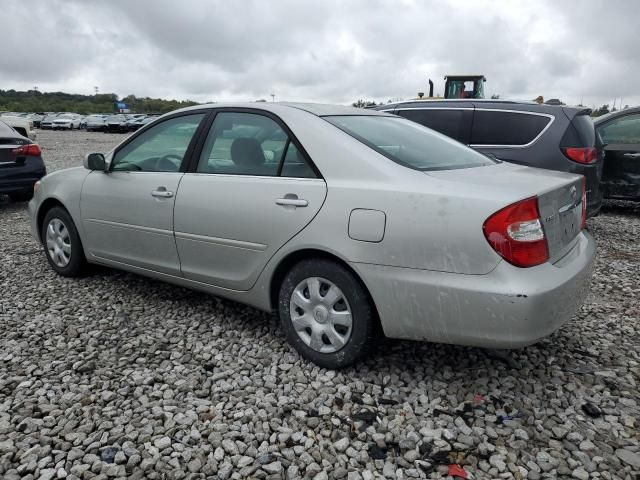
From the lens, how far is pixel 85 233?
4.29 metres

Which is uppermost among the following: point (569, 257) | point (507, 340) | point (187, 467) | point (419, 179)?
point (419, 179)

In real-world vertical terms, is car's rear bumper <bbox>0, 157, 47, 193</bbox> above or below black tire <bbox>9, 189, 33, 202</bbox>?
above

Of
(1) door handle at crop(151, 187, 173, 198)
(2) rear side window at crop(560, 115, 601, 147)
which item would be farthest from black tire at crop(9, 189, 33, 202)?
(2) rear side window at crop(560, 115, 601, 147)

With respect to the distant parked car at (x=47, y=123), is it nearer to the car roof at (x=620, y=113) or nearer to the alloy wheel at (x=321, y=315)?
the car roof at (x=620, y=113)

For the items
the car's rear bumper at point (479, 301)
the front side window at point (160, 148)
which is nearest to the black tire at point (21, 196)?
the front side window at point (160, 148)

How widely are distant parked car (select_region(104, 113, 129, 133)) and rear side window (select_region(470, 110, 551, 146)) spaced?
3879 centimetres

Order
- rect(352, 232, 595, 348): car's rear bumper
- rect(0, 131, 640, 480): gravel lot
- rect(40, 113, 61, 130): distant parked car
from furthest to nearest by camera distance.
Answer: rect(40, 113, 61, 130): distant parked car < rect(352, 232, 595, 348): car's rear bumper < rect(0, 131, 640, 480): gravel lot

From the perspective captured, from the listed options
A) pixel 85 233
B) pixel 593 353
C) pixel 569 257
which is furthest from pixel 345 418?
pixel 85 233

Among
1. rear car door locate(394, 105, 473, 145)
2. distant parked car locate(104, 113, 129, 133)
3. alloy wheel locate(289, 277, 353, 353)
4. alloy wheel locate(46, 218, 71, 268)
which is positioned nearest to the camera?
alloy wheel locate(289, 277, 353, 353)

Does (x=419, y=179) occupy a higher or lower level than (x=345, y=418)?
higher

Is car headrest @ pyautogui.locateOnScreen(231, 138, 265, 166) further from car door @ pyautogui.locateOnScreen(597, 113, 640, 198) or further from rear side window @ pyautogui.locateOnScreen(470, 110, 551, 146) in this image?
car door @ pyautogui.locateOnScreen(597, 113, 640, 198)

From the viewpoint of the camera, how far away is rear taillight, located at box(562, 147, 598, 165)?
5.35m

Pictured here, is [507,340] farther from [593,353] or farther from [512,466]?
[593,353]

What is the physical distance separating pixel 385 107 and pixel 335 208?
13.7ft
